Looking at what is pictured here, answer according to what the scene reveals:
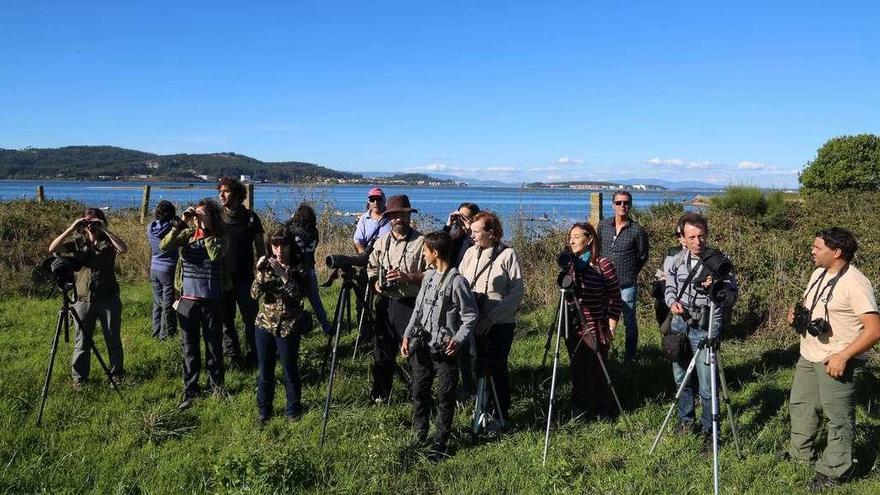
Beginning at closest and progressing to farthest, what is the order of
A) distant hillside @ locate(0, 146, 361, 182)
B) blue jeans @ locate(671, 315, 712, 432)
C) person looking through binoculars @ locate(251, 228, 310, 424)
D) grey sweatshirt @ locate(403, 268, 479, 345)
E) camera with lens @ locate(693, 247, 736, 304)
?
camera with lens @ locate(693, 247, 736, 304), grey sweatshirt @ locate(403, 268, 479, 345), blue jeans @ locate(671, 315, 712, 432), person looking through binoculars @ locate(251, 228, 310, 424), distant hillside @ locate(0, 146, 361, 182)

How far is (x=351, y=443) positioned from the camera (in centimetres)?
433

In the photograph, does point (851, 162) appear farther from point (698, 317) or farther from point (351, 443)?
point (351, 443)

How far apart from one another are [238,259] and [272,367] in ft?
5.29

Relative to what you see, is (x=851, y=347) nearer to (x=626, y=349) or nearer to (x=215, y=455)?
(x=626, y=349)

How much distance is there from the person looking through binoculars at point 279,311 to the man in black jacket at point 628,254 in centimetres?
346

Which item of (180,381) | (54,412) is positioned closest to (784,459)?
(180,381)

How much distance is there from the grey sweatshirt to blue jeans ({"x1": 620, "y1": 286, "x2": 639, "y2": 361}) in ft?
9.38

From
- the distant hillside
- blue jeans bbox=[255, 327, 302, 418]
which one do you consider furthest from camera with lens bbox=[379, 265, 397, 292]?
the distant hillside

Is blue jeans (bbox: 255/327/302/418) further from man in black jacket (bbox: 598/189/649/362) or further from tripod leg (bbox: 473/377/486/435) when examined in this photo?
man in black jacket (bbox: 598/189/649/362)

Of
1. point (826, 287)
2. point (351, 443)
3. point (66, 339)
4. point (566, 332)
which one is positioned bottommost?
point (351, 443)

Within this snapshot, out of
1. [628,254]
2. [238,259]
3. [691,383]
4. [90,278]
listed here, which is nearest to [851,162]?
[628,254]

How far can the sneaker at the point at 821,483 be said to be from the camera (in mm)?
3742

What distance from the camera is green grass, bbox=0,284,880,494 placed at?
145 inches

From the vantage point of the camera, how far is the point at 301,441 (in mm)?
4273
